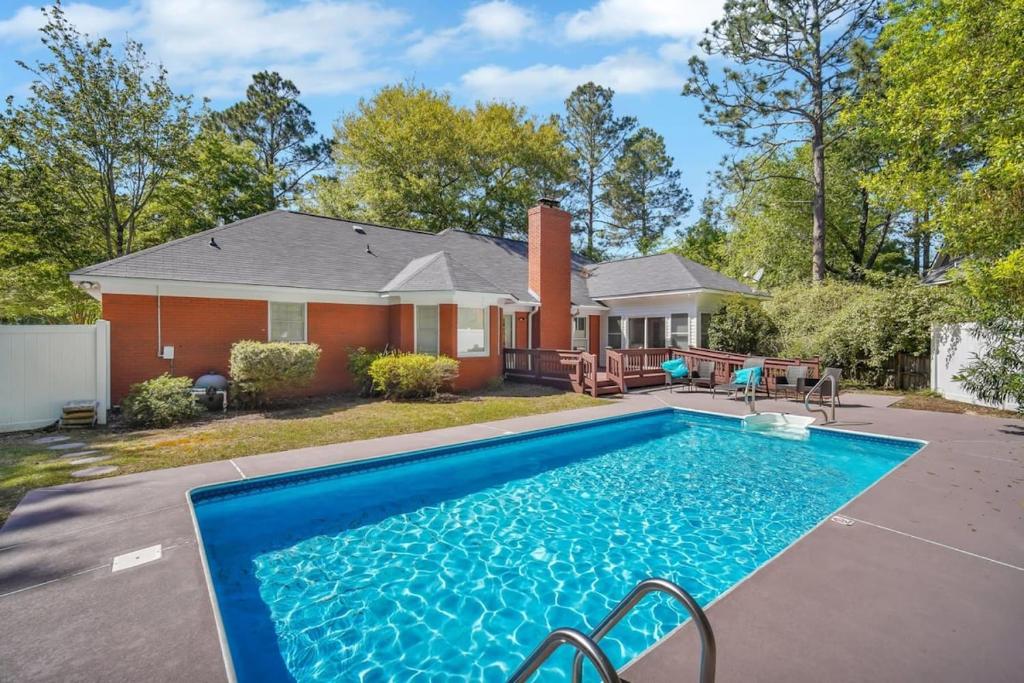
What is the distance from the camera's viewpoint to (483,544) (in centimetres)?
541

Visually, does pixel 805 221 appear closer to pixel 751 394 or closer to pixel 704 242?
pixel 704 242

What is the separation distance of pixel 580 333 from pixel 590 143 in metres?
21.4

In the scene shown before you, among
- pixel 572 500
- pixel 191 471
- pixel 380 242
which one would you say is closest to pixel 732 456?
pixel 572 500

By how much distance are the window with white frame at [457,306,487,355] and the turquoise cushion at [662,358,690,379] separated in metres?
6.60

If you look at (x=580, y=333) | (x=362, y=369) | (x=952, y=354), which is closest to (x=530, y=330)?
(x=580, y=333)

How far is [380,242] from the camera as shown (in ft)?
58.6

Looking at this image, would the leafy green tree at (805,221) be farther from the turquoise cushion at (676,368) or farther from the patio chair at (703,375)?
the turquoise cushion at (676,368)

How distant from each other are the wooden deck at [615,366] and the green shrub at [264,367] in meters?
7.71

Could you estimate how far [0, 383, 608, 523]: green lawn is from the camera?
681cm

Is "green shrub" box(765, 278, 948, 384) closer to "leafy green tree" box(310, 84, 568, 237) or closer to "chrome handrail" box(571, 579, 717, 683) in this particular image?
"chrome handrail" box(571, 579, 717, 683)

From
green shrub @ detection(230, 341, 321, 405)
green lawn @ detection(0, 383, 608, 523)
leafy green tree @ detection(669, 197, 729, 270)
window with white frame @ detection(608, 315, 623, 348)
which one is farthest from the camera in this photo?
leafy green tree @ detection(669, 197, 729, 270)

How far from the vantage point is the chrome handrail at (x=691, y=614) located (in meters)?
1.97

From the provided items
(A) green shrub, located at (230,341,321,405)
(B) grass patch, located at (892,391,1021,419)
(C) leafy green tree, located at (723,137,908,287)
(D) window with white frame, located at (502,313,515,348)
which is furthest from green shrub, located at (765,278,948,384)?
(A) green shrub, located at (230,341,321,405)

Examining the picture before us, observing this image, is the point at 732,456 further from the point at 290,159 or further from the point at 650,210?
the point at 290,159
